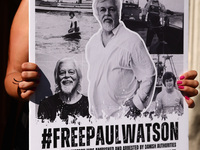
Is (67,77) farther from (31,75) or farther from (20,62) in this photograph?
(20,62)

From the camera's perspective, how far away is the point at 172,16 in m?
0.86

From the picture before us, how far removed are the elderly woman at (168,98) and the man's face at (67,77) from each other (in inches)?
9.4

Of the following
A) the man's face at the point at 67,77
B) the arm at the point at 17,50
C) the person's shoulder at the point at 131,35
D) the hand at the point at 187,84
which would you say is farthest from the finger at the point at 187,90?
the arm at the point at 17,50

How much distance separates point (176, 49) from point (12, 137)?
1055 millimetres

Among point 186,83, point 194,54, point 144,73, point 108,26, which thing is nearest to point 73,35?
point 108,26

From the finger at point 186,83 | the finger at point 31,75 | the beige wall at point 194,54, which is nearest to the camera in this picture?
the finger at point 31,75

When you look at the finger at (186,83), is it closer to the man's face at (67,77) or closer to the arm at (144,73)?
the arm at (144,73)

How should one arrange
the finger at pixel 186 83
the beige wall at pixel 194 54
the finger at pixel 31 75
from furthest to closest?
the beige wall at pixel 194 54 < the finger at pixel 186 83 < the finger at pixel 31 75

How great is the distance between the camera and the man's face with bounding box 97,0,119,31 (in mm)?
804

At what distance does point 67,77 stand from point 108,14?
20 cm

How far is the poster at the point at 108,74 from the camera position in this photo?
78cm

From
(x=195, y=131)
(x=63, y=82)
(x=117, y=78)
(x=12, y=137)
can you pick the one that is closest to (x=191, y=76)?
(x=117, y=78)

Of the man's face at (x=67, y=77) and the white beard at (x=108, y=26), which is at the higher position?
the white beard at (x=108, y=26)

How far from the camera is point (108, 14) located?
811mm
